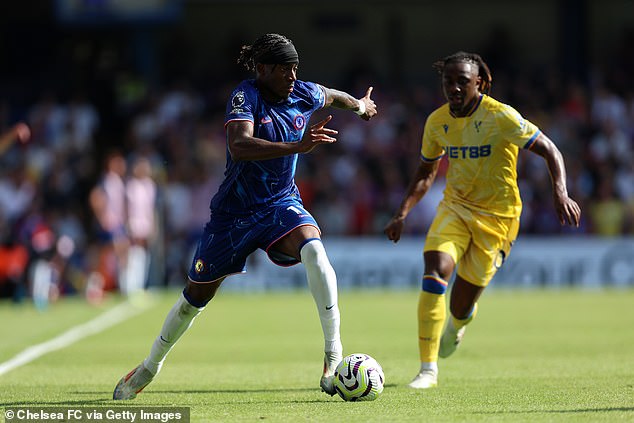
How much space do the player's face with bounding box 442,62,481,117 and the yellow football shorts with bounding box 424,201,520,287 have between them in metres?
0.90

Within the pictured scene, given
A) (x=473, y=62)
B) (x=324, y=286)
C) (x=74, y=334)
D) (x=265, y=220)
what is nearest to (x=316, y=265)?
(x=324, y=286)

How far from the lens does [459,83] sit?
8562mm

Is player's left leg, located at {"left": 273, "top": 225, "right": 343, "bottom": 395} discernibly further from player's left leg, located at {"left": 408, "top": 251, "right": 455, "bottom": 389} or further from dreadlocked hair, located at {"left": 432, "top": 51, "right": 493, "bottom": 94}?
dreadlocked hair, located at {"left": 432, "top": 51, "right": 493, "bottom": 94}

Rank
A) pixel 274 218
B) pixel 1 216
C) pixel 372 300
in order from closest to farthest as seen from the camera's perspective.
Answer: pixel 274 218
pixel 372 300
pixel 1 216

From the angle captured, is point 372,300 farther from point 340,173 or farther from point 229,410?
point 229,410

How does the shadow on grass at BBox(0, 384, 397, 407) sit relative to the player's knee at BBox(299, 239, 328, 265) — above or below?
below

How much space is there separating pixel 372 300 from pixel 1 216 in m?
7.40

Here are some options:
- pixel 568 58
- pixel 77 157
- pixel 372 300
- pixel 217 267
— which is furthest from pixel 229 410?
pixel 568 58

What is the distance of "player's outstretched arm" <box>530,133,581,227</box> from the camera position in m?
7.89

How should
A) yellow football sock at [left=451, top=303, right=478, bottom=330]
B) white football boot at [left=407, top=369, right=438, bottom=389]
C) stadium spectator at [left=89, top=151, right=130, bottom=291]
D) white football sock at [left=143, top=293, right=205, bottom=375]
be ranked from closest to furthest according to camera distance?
white football sock at [left=143, top=293, right=205, bottom=375]
white football boot at [left=407, top=369, right=438, bottom=389]
yellow football sock at [left=451, top=303, right=478, bottom=330]
stadium spectator at [left=89, top=151, right=130, bottom=291]

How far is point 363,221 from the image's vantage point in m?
22.5

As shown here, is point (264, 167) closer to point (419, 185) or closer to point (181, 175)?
point (419, 185)

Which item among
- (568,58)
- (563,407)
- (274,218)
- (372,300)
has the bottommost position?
(372,300)

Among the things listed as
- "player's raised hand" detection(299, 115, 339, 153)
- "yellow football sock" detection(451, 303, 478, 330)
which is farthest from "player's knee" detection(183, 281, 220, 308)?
"yellow football sock" detection(451, 303, 478, 330)
